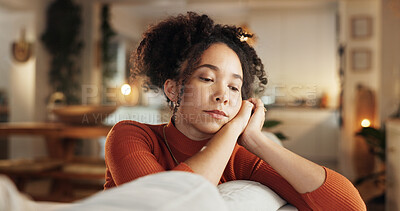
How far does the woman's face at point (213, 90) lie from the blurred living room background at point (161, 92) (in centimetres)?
21

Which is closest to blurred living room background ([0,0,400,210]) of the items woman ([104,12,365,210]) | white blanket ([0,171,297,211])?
woman ([104,12,365,210])

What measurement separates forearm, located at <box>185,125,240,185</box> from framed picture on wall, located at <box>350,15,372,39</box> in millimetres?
4610

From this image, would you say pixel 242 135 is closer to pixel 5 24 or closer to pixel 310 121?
pixel 5 24

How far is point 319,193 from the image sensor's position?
0.89 metres

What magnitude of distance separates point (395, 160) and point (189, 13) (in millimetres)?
2170

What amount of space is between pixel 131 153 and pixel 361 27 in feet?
15.8

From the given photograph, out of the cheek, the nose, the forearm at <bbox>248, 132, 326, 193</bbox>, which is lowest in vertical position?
the forearm at <bbox>248, 132, 326, 193</bbox>

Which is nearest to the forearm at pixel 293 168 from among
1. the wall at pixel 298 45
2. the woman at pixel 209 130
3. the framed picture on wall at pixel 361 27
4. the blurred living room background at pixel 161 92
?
the woman at pixel 209 130

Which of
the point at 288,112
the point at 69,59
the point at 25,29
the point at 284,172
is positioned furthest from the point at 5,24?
the point at 284,172

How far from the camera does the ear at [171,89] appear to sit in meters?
0.98

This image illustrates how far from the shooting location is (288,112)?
6.09 meters

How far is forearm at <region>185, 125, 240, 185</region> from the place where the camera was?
2.51 ft

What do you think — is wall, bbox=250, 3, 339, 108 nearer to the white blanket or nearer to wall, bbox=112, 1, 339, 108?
wall, bbox=112, 1, 339, 108

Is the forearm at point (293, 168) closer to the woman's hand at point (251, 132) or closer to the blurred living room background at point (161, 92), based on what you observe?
the woman's hand at point (251, 132)
